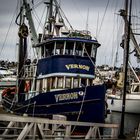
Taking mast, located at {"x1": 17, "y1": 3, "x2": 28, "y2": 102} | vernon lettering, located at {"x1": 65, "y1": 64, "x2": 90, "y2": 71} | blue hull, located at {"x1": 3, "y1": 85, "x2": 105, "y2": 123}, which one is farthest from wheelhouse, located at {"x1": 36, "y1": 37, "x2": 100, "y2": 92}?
mast, located at {"x1": 17, "y1": 3, "x2": 28, "y2": 102}

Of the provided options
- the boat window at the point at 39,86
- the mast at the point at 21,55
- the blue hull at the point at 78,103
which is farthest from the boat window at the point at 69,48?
the mast at the point at 21,55

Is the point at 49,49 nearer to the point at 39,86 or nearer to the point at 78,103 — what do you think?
the point at 39,86

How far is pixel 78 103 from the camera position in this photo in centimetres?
2309

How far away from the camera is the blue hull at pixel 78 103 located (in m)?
22.8

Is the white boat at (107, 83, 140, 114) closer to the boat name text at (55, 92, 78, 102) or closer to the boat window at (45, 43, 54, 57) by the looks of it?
the boat window at (45, 43, 54, 57)

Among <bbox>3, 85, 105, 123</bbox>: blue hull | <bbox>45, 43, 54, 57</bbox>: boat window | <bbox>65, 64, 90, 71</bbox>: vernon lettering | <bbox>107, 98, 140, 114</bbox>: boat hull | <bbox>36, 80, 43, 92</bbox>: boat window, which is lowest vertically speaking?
<bbox>107, 98, 140, 114</bbox>: boat hull

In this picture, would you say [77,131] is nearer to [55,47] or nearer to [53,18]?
[55,47]

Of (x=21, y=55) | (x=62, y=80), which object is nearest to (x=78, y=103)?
(x=62, y=80)

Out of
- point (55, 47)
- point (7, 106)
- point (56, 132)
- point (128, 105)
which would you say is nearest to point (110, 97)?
point (128, 105)

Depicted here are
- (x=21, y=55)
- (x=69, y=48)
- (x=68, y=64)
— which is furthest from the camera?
(x=21, y=55)

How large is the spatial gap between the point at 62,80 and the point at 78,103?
8.44ft

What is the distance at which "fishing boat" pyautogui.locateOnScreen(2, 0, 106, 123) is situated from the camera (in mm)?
22953

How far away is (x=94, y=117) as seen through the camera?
75.6ft

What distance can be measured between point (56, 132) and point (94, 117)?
204 inches
